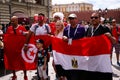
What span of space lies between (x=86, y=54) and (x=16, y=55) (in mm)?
2892

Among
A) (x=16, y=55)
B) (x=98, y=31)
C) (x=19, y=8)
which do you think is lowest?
(x=16, y=55)

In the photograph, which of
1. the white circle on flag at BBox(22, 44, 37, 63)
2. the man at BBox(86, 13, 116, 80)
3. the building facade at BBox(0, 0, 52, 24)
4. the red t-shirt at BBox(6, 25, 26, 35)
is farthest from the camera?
the building facade at BBox(0, 0, 52, 24)

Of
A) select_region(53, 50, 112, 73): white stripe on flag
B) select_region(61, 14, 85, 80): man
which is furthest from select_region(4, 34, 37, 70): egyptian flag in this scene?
select_region(61, 14, 85, 80): man

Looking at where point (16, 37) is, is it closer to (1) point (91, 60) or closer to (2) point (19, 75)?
(2) point (19, 75)

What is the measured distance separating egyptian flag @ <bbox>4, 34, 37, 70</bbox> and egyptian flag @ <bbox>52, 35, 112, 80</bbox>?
1.68m

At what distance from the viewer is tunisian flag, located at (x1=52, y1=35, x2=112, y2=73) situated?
245 inches

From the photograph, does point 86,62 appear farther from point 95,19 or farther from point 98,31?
point 95,19

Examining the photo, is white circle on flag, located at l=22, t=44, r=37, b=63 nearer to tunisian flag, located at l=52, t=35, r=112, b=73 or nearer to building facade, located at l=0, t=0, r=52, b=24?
tunisian flag, located at l=52, t=35, r=112, b=73

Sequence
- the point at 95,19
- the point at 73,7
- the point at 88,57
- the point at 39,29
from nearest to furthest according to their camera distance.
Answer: the point at 95,19 < the point at 88,57 < the point at 39,29 < the point at 73,7

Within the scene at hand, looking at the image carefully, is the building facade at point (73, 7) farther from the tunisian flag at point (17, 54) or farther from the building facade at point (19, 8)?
the tunisian flag at point (17, 54)

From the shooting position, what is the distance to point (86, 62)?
6.47 metres

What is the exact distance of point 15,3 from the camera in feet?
114

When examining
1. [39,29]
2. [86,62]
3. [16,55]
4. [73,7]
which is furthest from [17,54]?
[73,7]

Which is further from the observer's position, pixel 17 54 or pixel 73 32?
pixel 17 54
